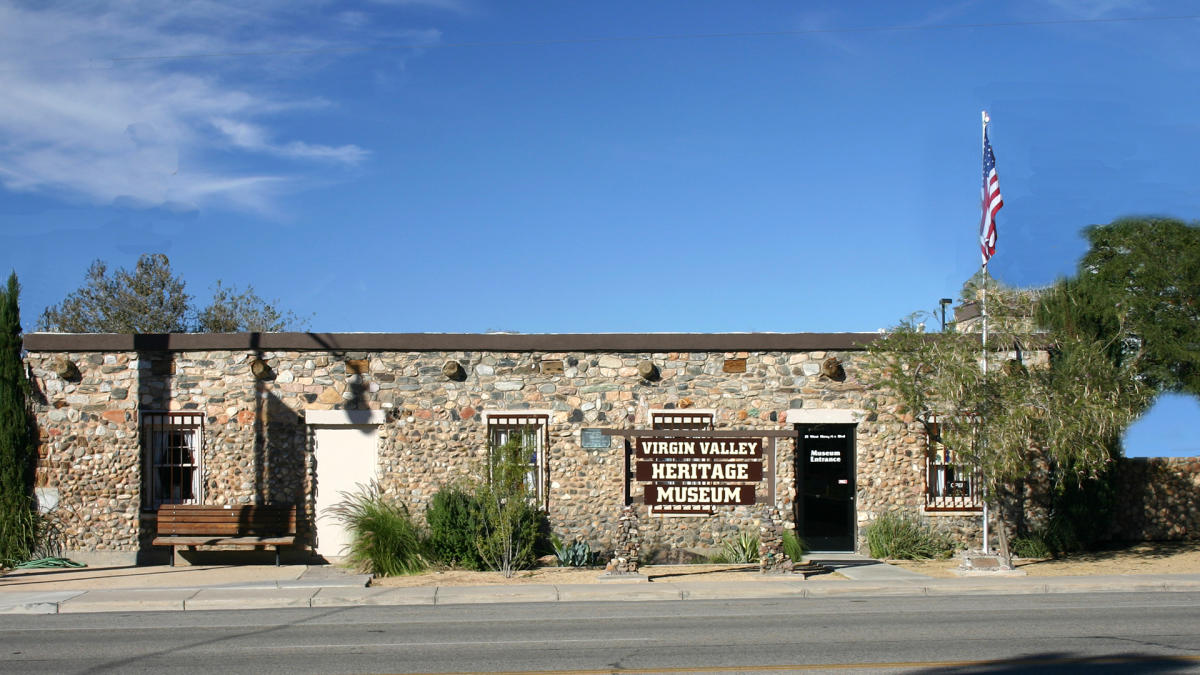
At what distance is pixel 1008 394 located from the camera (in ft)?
52.9

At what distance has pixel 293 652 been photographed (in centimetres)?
1005

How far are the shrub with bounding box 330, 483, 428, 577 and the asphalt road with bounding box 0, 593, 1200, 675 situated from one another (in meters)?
3.07

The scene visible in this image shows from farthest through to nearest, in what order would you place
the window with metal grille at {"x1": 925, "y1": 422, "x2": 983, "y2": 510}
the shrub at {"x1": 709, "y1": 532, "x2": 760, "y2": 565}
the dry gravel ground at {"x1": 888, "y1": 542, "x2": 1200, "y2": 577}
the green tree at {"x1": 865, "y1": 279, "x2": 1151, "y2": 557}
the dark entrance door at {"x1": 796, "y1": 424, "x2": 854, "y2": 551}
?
the dark entrance door at {"x1": 796, "y1": 424, "x2": 854, "y2": 551}
the window with metal grille at {"x1": 925, "y1": 422, "x2": 983, "y2": 510}
the shrub at {"x1": 709, "y1": 532, "x2": 760, "y2": 565}
the dry gravel ground at {"x1": 888, "y1": 542, "x2": 1200, "y2": 577}
the green tree at {"x1": 865, "y1": 279, "x2": 1151, "y2": 557}

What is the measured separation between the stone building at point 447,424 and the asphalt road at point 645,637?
164 inches

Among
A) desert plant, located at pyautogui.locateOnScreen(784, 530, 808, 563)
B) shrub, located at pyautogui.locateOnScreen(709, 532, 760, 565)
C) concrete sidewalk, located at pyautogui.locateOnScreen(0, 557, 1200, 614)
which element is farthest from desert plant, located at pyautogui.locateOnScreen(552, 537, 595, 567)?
desert plant, located at pyautogui.locateOnScreen(784, 530, 808, 563)

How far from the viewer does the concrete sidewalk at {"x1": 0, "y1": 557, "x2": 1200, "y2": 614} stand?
549 inches

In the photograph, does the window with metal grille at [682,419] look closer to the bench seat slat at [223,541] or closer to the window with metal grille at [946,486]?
the window with metal grille at [946,486]

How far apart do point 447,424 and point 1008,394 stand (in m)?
9.21

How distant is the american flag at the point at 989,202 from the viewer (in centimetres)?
1748

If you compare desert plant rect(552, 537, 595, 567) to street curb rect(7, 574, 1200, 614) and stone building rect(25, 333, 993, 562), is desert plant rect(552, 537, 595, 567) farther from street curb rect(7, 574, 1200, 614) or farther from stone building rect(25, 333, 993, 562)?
street curb rect(7, 574, 1200, 614)

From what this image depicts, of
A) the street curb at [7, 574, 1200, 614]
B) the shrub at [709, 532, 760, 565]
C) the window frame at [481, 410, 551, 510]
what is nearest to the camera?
the street curb at [7, 574, 1200, 614]

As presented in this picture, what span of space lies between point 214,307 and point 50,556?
89.9 ft

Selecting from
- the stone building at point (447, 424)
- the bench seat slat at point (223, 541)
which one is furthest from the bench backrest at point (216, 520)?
the stone building at point (447, 424)

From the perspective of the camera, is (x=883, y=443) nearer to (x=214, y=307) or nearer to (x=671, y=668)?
(x=671, y=668)
